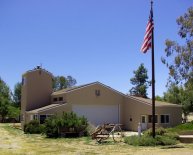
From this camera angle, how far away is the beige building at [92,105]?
4772 centimetres

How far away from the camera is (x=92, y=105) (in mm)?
49938

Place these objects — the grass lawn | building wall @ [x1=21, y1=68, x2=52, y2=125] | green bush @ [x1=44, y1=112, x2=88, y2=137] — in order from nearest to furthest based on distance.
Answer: the grass lawn, green bush @ [x1=44, y1=112, x2=88, y2=137], building wall @ [x1=21, y1=68, x2=52, y2=125]

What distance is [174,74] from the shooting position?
40.2 metres

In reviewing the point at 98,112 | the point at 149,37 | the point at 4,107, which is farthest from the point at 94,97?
the point at 4,107

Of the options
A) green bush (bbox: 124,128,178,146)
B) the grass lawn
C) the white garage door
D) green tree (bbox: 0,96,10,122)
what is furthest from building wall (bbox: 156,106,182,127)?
green tree (bbox: 0,96,10,122)

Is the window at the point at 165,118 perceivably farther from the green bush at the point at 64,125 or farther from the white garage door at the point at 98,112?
the green bush at the point at 64,125

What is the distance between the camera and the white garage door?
1934 inches

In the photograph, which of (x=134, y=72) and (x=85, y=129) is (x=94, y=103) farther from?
(x=134, y=72)

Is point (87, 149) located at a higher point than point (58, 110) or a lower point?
lower

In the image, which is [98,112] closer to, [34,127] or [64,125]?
[34,127]

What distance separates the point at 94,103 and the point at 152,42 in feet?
75.0

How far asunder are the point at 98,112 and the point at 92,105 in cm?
122

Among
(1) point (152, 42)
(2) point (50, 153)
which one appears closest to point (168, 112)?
(1) point (152, 42)

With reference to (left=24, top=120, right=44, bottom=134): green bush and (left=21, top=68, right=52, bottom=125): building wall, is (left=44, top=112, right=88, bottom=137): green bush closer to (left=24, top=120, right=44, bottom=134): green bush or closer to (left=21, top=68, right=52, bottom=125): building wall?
(left=24, top=120, right=44, bottom=134): green bush
